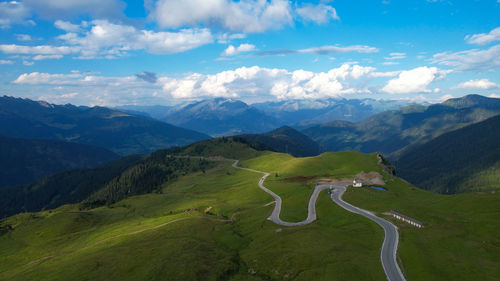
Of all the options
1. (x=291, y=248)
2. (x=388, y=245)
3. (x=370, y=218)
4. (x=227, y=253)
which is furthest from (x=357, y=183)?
(x=227, y=253)

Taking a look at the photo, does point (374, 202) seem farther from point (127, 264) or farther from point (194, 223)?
point (127, 264)

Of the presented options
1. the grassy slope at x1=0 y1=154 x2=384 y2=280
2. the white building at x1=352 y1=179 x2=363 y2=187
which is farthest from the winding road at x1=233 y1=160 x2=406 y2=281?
the white building at x1=352 y1=179 x2=363 y2=187

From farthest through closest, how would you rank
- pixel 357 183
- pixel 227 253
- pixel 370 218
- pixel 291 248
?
pixel 357 183, pixel 370 218, pixel 227 253, pixel 291 248

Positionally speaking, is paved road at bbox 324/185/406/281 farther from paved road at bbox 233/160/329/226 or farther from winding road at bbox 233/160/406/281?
paved road at bbox 233/160/329/226

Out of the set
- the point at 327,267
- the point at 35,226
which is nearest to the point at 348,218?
the point at 327,267

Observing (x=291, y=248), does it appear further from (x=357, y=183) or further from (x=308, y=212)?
(x=357, y=183)

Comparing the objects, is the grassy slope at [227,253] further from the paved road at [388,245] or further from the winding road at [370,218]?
the winding road at [370,218]

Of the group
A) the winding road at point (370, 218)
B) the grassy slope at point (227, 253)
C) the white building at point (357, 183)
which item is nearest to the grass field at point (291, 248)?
the grassy slope at point (227, 253)
